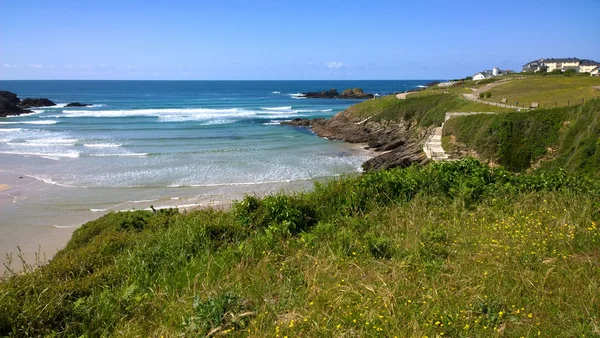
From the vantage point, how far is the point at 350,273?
5.21 meters

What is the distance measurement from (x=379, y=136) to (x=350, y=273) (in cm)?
3790

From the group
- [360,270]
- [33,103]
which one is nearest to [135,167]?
[360,270]

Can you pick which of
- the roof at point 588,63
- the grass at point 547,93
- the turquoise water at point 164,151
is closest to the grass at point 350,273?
the turquoise water at point 164,151

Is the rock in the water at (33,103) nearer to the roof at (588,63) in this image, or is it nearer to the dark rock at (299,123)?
the dark rock at (299,123)

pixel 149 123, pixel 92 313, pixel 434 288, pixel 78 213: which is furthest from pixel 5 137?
pixel 434 288

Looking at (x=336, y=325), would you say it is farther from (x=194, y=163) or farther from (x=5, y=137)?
(x=5, y=137)

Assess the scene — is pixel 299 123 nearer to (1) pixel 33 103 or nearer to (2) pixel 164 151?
(2) pixel 164 151

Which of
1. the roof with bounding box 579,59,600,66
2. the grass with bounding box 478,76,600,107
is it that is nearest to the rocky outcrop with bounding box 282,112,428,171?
the grass with bounding box 478,76,600,107

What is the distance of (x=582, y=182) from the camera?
8.70m

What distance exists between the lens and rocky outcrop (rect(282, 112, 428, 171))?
99.0 ft

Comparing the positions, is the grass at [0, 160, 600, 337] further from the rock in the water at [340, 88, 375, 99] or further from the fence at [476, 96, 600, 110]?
the rock in the water at [340, 88, 375, 99]

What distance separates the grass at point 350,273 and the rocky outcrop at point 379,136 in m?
21.7

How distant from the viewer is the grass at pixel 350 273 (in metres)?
4.17

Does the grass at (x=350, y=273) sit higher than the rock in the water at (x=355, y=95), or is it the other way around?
the rock in the water at (x=355, y=95)
